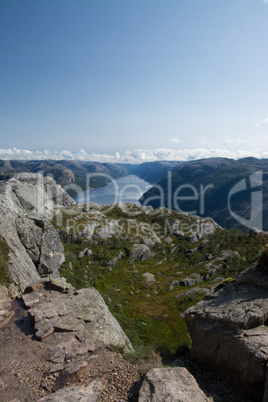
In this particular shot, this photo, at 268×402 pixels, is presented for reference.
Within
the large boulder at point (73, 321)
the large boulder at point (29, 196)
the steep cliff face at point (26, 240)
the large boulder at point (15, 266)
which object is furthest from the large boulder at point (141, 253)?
the large boulder at point (73, 321)

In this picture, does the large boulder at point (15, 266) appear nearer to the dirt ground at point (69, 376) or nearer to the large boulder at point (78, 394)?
the dirt ground at point (69, 376)

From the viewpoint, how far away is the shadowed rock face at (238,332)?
394 inches

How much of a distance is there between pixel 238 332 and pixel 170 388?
15.6 feet

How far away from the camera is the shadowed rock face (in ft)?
32.8

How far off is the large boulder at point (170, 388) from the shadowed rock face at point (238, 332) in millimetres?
2561

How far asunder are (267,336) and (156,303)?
4067cm

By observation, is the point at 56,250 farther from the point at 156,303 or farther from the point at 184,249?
the point at 184,249

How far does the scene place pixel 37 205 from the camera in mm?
75062

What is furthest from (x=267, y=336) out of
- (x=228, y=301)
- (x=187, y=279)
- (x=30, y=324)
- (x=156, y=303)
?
(x=187, y=279)

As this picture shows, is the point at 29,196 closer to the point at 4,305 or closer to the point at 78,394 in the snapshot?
the point at 4,305

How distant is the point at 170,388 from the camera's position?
9.21 metres

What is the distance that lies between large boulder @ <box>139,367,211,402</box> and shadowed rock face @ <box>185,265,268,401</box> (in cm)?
256

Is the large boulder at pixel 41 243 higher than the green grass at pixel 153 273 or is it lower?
higher

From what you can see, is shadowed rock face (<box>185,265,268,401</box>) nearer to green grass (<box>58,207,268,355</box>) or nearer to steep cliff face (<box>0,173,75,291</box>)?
green grass (<box>58,207,268,355</box>)
